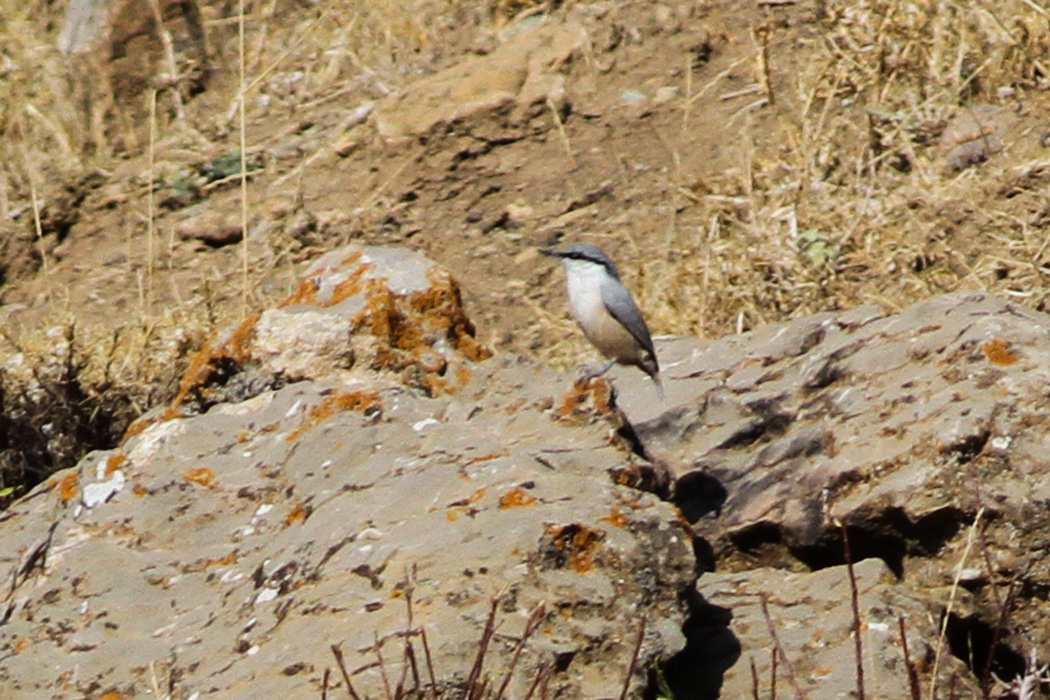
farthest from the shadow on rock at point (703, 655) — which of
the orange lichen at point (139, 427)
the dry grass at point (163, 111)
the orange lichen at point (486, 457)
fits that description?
the dry grass at point (163, 111)

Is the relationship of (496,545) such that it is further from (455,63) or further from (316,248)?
(455,63)

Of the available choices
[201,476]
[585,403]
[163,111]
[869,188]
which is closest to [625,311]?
[585,403]

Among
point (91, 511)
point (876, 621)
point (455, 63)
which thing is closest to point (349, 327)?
point (91, 511)

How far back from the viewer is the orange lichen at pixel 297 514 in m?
4.29

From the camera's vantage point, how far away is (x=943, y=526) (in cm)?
438

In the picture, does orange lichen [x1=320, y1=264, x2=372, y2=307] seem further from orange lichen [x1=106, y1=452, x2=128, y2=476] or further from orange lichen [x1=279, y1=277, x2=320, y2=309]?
orange lichen [x1=106, y1=452, x2=128, y2=476]

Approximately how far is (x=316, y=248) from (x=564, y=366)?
5.90ft

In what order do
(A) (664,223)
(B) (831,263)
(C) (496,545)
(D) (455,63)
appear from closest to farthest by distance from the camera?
(C) (496,545) → (B) (831,263) → (A) (664,223) → (D) (455,63)

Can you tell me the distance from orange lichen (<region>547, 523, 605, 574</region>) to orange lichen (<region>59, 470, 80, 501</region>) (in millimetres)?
1797

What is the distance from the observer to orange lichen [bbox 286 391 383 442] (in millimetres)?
4625

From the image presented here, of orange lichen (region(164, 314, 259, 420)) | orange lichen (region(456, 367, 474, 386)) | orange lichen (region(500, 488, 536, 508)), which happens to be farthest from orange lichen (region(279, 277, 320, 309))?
orange lichen (region(500, 488, 536, 508))

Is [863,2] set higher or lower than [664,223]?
higher

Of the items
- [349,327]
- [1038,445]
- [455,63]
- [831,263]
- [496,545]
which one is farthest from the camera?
[455,63]

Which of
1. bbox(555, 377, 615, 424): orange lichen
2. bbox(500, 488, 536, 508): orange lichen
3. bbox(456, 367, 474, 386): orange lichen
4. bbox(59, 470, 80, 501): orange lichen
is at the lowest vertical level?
bbox(456, 367, 474, 386): orange lichen
